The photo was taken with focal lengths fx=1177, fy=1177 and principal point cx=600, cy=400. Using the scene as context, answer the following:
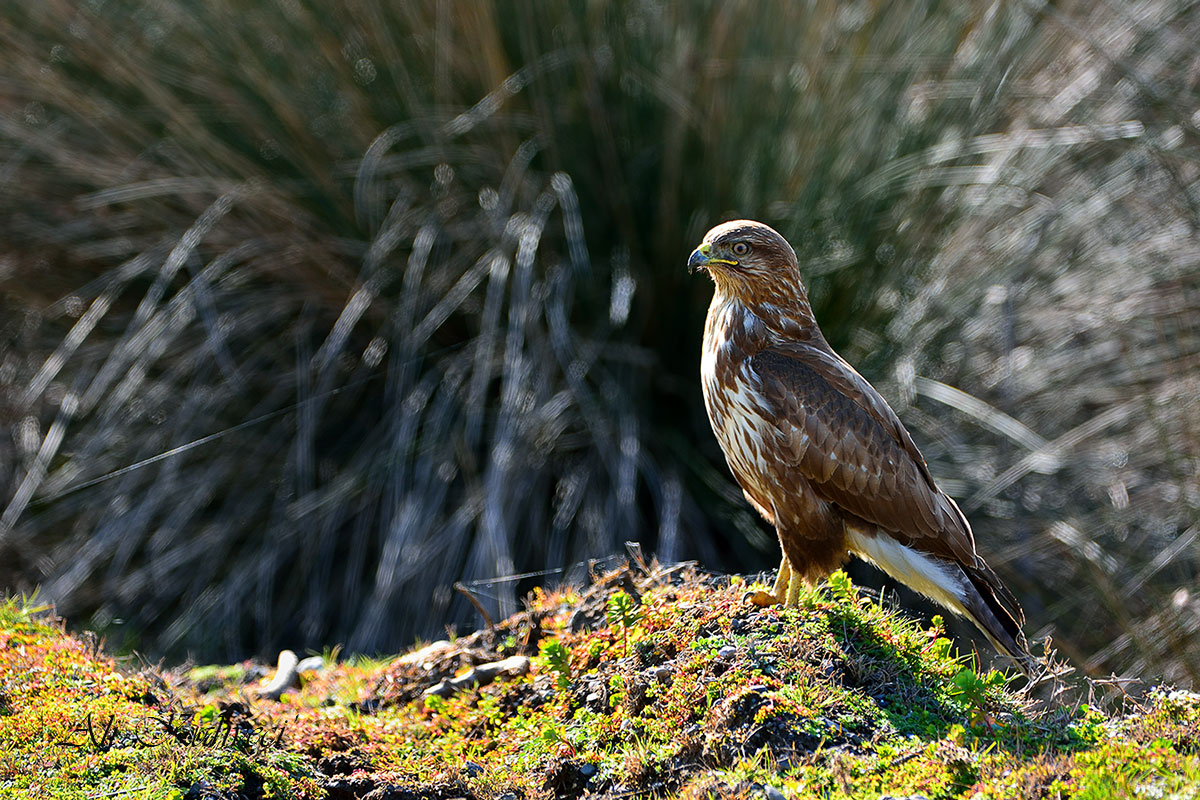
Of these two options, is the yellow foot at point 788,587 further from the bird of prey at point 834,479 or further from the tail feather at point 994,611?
the tail feather at point 994,611

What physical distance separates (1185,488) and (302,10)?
449cm

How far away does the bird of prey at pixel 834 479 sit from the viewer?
11.3 ft

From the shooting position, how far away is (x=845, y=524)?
359 centimetres

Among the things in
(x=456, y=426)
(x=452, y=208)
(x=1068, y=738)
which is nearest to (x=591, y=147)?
(x=452, y=208)

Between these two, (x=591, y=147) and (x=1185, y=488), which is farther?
(x=591, y=147)

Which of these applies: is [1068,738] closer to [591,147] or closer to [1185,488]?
[1185,488]

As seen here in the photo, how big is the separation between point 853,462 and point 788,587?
0.42 metres

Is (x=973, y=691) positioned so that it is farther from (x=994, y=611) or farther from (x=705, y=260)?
(x=705, y=260)

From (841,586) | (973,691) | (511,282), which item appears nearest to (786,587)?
(841,586)

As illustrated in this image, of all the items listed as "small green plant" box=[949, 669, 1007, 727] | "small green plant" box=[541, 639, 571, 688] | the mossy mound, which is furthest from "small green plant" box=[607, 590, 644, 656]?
"small green plant" box=[949, 669, 1007, 727]

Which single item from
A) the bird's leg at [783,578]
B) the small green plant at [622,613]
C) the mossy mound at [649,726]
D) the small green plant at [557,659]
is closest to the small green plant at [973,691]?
the mossy mound at [649,726]

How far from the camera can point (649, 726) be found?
2.82 meters

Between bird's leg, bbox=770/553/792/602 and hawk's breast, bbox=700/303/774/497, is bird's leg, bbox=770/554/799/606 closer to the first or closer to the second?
bird's leg, bbox=770/553/792/602

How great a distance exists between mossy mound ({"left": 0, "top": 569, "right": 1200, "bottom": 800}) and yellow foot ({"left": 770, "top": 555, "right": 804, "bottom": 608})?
5 centimetres
